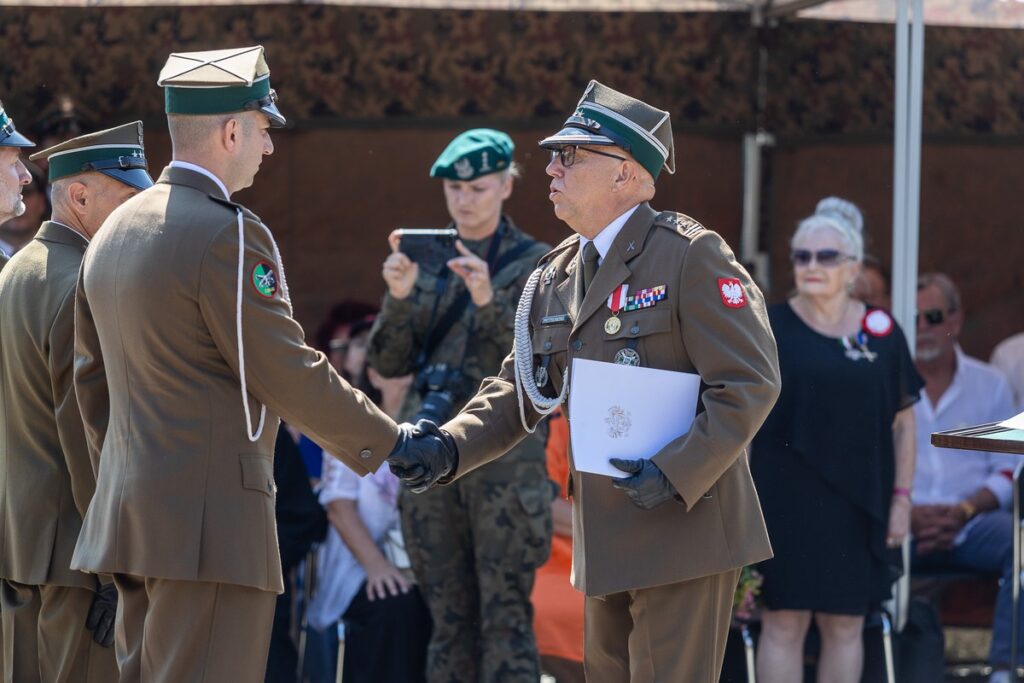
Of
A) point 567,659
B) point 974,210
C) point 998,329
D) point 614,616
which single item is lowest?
point 567,659

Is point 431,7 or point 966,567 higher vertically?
point 431,7

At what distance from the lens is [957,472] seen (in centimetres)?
659

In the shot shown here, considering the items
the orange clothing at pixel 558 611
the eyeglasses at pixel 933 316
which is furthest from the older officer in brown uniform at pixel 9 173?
the eyeglasses at pixel 933 316

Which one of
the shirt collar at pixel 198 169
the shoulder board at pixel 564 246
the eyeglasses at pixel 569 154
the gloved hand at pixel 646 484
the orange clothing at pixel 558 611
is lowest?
the orange clothing at pixel 558 611

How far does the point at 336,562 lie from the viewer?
6.02m

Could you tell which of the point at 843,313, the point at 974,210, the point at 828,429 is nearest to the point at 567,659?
the point at 828,429

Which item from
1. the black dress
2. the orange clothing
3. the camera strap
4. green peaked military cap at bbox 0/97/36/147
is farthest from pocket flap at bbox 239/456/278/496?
the black dress

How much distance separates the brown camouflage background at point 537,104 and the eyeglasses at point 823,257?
1442 mm

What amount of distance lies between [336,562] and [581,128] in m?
2.90

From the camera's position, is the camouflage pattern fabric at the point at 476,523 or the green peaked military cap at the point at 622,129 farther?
the camouflage pattern fabric at the point at 476,523

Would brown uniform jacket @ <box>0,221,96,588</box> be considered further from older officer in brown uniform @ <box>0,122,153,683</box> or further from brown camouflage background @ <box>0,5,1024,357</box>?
brown camouflage background @ <box>0,5,1024,357</box>

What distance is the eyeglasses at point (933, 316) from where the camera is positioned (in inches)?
273

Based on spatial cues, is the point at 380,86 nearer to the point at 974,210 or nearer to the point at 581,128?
the point at 974,210

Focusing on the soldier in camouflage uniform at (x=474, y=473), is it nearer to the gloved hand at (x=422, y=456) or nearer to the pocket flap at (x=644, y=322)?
the gloved hand at (x=422, y=456)
